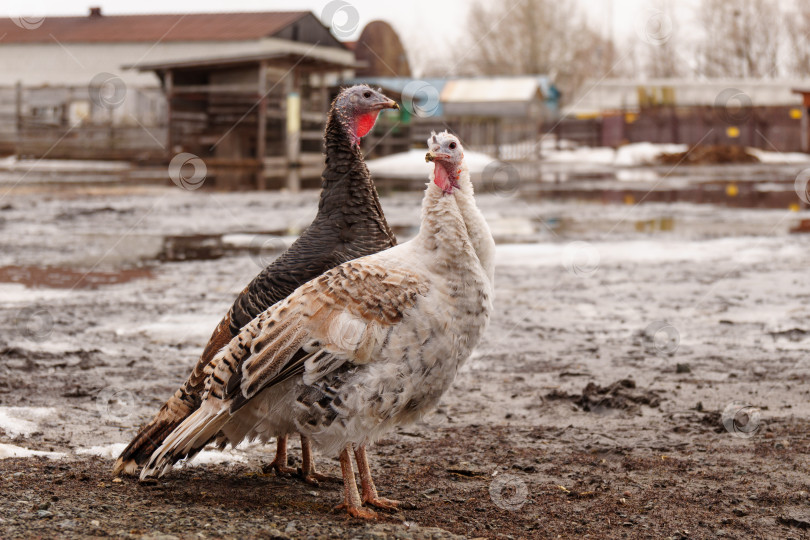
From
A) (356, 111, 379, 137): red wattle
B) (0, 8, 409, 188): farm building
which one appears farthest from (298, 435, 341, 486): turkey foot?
(0, 8, 409, 188): farm building

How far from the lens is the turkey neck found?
4898 millimetres

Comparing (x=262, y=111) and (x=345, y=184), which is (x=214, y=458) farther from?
(x=262, y=111)

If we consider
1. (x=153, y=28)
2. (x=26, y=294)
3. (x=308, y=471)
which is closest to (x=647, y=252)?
(x=26, y=294)

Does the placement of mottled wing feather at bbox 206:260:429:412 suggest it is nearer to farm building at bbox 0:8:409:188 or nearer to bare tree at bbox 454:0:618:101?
farm building at bbox 0:8:409:188

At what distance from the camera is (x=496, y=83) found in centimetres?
5175

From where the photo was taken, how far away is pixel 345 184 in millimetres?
5000

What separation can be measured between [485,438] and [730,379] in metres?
2.14

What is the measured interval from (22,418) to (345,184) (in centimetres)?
224

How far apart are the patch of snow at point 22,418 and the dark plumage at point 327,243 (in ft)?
3.69

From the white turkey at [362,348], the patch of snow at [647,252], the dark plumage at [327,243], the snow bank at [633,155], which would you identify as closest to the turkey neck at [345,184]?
the dark plumage at [327,243]

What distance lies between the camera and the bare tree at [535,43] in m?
67.7

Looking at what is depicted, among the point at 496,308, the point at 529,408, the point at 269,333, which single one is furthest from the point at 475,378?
the point at 269,333

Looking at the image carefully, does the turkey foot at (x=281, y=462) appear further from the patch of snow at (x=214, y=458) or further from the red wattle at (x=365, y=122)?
the red wattle at (x=365, y=122)

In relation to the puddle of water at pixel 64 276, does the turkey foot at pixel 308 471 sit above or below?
below
